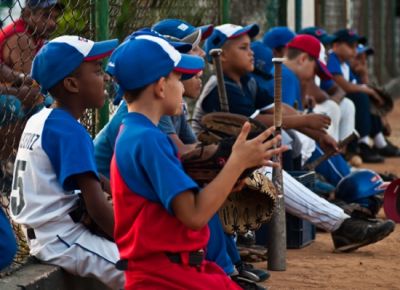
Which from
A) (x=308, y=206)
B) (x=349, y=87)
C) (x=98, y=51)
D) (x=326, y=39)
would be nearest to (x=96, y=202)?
(x=98, y=51)

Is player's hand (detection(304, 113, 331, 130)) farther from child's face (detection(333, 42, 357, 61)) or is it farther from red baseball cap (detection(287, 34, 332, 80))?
child's face (detection(333, 42, 357, 61))

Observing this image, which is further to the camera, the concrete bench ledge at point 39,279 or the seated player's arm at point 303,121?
the seated player's arm at point 303,121

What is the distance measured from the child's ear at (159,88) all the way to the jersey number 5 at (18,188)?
3.47 ft

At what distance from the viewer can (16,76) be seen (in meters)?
5.94

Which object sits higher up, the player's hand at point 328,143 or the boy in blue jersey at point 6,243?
the boy in blue jersey at point 6,243

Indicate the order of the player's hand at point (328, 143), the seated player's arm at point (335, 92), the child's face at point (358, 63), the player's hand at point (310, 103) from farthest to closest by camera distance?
the child's face at point (358, 63) < the seated player's arm at point (335, 92) < the player's hand at point (310, 103) < the player's hand at point (328, 143)

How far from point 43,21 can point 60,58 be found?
60.4 inches

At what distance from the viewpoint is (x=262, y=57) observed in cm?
844

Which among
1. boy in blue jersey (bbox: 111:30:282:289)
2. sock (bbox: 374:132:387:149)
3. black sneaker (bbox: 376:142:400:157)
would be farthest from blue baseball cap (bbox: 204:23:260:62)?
black sneaker (bbox: 376:142:400:157)

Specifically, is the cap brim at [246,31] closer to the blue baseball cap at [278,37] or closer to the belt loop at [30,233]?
the blue baseball cap at [278,37]

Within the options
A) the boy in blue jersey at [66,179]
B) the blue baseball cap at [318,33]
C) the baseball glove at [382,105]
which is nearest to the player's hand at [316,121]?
the boy in blue jersey at [66,179]

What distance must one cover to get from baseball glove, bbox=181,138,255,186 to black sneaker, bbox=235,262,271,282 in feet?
5.28

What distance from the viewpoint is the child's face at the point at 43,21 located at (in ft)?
19.3

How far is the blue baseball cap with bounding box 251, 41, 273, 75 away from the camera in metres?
8.33
